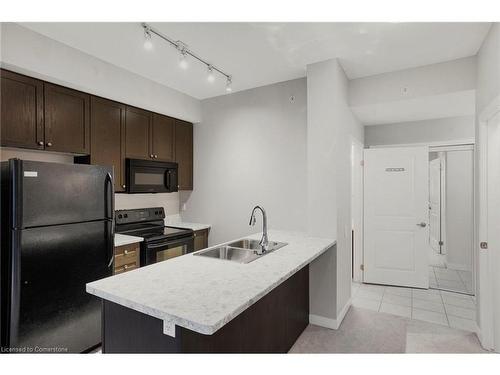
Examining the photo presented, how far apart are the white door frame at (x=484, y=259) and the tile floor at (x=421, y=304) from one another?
14.9 inches

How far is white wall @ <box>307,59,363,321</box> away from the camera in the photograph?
8.97ft

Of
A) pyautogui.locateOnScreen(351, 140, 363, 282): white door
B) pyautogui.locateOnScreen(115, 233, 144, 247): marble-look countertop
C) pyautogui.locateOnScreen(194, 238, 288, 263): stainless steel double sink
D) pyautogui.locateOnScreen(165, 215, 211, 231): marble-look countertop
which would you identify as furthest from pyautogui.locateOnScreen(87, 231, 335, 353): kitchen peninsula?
pyautogui.locateOnScreen(351, 140, 363, 282): white door

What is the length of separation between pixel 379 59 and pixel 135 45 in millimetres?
2206

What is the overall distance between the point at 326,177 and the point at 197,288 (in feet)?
5.62

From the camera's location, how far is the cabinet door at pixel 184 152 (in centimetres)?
388

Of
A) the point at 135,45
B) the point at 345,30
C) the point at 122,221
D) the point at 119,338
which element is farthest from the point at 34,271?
the point at 345,30

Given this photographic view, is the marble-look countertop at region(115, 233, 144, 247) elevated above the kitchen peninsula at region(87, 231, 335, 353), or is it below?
above

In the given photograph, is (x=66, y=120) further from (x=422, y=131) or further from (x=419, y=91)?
(x=422, y=131)

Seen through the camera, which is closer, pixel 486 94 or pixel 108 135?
pixel 486 94

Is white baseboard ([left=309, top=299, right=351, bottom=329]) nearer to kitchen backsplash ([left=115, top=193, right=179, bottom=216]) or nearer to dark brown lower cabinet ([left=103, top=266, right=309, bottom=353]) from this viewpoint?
dark brown lower cabinet ([left=103, top=266, right=309, bottom=353])

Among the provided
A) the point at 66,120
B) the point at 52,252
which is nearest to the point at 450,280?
the point at 52,252

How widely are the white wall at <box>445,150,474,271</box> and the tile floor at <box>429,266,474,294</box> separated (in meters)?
0.18

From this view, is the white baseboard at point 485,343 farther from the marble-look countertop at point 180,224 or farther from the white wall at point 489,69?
the marble-look countertop at point 180,224

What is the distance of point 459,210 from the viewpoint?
14.5 ft
